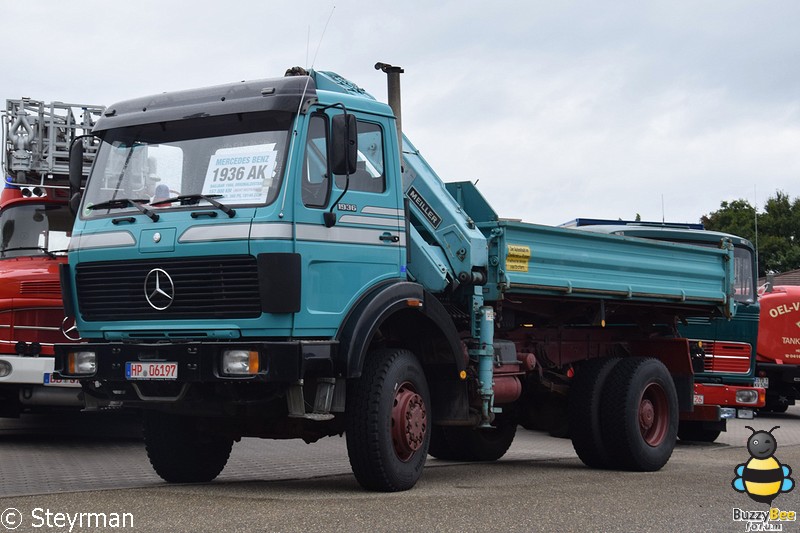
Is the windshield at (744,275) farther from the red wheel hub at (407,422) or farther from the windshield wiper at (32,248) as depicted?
the windshield wiper at (32,248)

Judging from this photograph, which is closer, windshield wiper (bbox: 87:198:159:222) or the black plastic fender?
the black plastic fender

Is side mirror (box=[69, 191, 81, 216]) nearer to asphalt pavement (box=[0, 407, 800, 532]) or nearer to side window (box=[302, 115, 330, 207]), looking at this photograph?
side window (box=[302, 115, 330, 207])

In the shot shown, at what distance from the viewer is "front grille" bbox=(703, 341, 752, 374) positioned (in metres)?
16.3

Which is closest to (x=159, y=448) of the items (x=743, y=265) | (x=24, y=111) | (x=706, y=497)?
(x=706, y=497)

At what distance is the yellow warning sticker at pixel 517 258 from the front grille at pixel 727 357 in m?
6.29

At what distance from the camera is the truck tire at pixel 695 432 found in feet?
54.9

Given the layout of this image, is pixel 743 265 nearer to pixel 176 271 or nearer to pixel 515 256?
pixel 515 256

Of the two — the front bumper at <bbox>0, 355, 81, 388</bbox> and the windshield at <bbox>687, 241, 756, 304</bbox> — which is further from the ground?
the windshield at <bbox>687, 241, 756, 304</bbox>

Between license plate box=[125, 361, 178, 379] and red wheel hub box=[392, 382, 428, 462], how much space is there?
1691 millimetres

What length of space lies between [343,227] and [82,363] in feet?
7.42

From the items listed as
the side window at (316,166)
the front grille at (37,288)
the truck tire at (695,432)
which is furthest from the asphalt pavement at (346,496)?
the truck tire at (695,432)

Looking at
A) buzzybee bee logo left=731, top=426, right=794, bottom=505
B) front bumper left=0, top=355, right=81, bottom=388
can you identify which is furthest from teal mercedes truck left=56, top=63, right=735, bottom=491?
front bumper left=0, top=355, right=81, bottom=388

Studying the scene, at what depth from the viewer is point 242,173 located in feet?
29.0

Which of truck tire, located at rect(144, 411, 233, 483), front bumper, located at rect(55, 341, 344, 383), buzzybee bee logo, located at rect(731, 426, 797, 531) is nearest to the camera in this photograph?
buzzybee bee logo, located at rect(731, 426, 797, 531)
